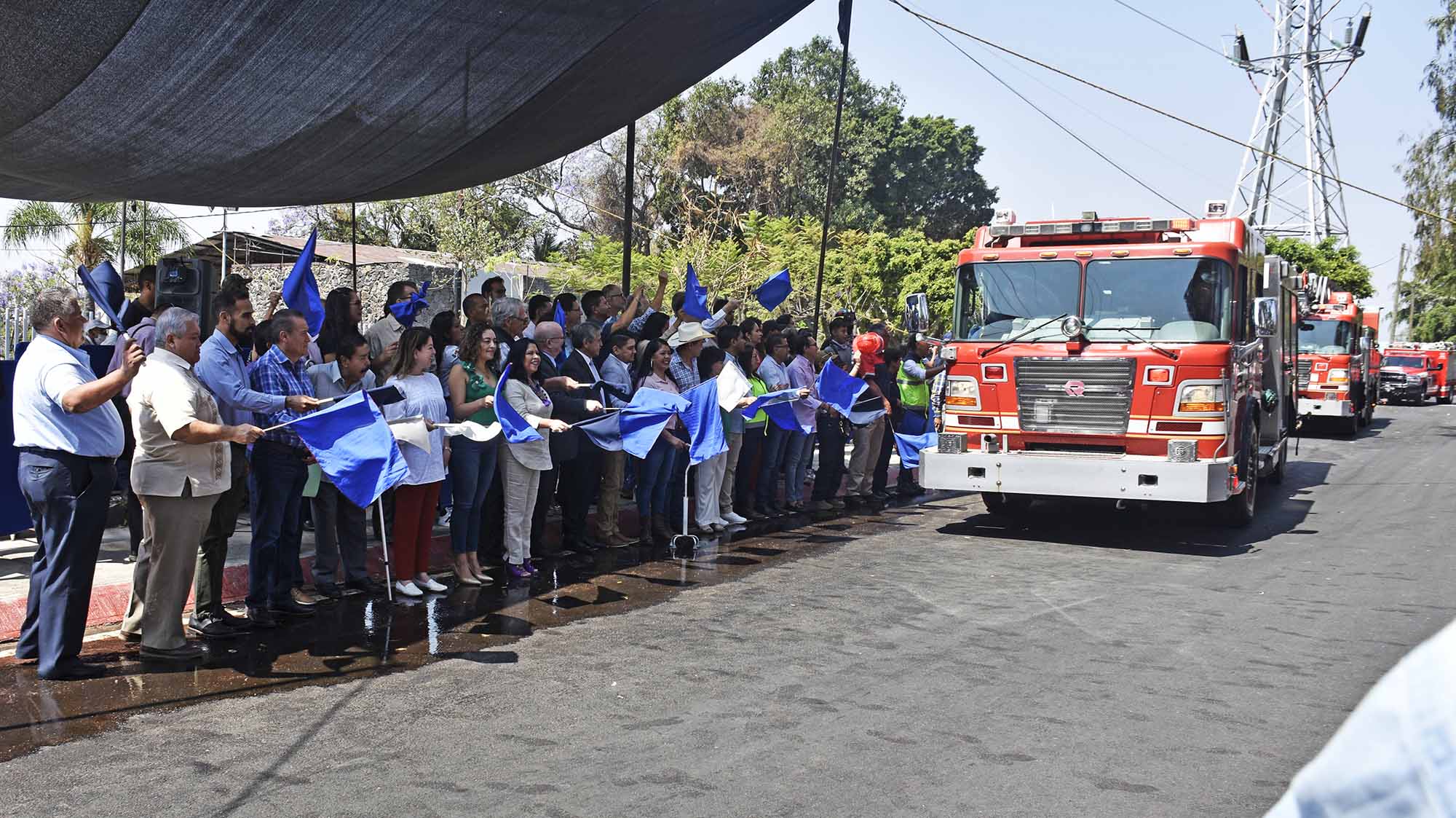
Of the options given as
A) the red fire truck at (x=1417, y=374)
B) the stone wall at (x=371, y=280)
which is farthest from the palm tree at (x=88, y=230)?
the red fire truck at (x=1417, y=374)

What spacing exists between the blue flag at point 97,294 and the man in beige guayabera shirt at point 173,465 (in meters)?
2.33

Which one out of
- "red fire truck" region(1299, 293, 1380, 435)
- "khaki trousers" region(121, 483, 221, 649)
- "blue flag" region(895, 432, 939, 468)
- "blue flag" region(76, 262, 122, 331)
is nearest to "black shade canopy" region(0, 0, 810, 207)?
"blue flag" region(76, 262, 122, 331)

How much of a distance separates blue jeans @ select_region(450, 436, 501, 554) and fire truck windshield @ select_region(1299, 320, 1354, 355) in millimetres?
21181

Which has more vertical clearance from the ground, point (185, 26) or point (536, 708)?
point (185, 26)

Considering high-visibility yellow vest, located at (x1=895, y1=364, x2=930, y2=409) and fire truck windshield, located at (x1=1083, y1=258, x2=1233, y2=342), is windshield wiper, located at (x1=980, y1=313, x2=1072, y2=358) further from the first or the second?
Answer: high-visibility yellow vest, located at (x1=895, y1=364, x2=930, y2=409)

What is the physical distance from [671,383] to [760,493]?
2.48m

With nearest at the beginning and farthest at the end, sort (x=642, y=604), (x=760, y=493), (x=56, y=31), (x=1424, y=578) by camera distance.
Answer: (x=56, y=31)
(x=642, y=604)
(x=1424, y=578)
(x=760, y=493)

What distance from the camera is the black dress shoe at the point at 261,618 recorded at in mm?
7508

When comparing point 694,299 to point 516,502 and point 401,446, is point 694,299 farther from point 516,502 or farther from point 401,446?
point 401,446

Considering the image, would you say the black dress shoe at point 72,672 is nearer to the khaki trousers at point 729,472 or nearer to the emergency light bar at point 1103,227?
the khaki trousers at point 729,472

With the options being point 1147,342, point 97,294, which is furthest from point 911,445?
point 97,294

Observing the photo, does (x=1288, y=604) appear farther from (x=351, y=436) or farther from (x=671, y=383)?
(x=351, y=436)

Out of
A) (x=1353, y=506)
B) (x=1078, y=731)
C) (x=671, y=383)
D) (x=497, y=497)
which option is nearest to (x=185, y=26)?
(x=497, y=497)

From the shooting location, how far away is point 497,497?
31.3ft
